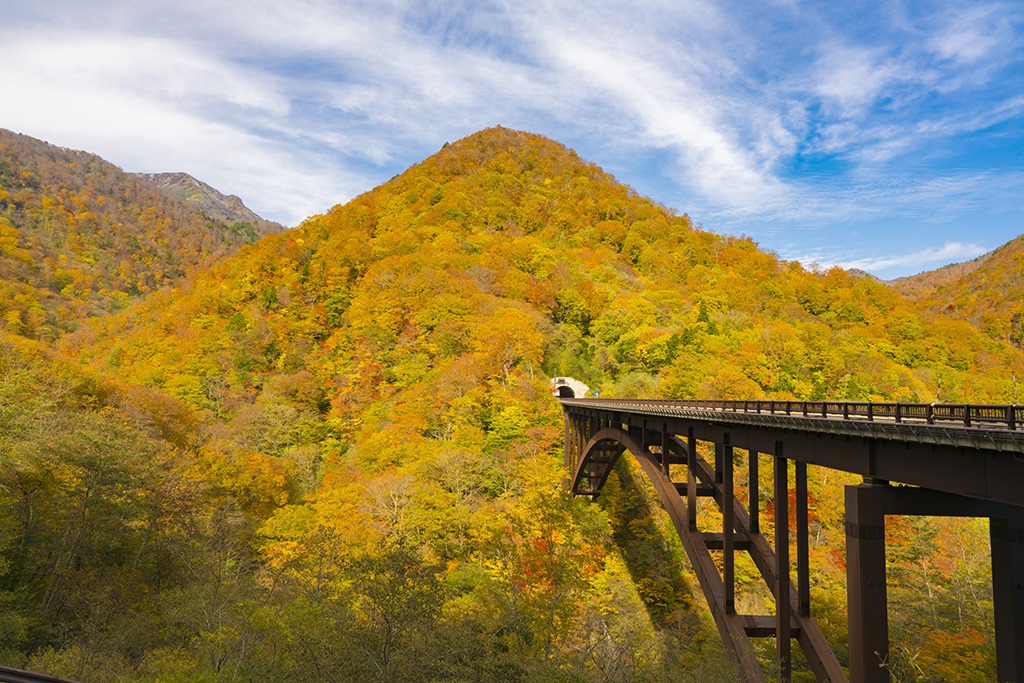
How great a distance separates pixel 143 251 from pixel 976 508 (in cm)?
13913

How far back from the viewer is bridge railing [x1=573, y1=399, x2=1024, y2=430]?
317 inches

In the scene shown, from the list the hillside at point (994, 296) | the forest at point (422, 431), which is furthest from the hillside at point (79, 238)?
the hillside at point (994, 296)

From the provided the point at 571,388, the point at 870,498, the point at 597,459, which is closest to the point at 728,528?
the point at 870,498

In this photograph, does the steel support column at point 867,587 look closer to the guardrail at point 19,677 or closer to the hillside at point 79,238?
the guardrail at point 19,677

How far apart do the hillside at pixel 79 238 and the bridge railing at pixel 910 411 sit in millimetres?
82613

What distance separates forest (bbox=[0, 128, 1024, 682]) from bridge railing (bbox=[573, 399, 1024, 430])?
5002mm

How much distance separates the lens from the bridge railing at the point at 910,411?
317 inches

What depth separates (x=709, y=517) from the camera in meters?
36.2

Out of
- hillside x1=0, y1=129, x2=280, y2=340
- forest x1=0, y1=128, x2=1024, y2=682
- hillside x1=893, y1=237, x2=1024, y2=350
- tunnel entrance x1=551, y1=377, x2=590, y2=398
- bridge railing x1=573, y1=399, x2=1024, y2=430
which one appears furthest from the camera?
hillside x1=0, y1=129, x2=280, y2=340

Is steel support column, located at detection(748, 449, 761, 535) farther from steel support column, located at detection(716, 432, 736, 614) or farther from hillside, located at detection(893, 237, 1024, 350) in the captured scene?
hillside, located at detection(893, 237, 1024, 350)

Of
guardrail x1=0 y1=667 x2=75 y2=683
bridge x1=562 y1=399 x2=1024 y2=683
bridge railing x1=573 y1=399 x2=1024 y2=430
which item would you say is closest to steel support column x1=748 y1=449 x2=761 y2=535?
bridge x1=562 y1=399 x2=1024 y2=683

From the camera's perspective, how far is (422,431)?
43.1 metres

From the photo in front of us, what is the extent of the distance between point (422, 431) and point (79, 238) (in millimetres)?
104567

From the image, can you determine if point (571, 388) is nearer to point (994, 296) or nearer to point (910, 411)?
point (910, 411)
